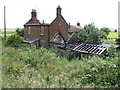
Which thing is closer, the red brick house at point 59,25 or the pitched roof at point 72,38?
the red brick house at point 59,25

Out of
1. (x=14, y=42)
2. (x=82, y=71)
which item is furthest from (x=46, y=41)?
(x=82, y=71)

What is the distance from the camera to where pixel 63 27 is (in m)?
26.6

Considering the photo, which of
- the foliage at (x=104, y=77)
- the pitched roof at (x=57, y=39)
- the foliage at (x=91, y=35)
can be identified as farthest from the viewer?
the foliage at (x=91, y=35)

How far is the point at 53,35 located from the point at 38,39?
321cm

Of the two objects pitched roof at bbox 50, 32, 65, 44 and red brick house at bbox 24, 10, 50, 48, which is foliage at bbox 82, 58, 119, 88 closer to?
pitched roof at bbox 50, 32, 65, 44

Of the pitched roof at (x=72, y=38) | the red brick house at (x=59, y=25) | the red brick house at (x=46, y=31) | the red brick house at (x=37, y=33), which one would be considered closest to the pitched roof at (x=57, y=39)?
the red brick house at (x=46, y=31)

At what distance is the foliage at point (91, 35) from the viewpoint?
90.5 feet

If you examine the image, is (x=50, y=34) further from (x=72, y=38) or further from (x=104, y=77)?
(x=104, y=77)

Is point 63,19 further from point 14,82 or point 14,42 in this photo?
point 14,82

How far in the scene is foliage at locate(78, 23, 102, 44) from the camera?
27.6m

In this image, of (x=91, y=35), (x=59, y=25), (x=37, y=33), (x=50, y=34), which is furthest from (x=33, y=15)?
(x=91, y=35)

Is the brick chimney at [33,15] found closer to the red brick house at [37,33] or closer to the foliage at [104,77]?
the red brick house at [37,33]

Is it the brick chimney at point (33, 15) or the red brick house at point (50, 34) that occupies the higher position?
the brick chimney at point (33, 15)

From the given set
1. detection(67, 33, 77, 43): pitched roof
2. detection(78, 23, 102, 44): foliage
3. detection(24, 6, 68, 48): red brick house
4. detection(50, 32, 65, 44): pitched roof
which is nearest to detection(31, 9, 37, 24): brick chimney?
detection(24, 6, 68, 48): red brick house
